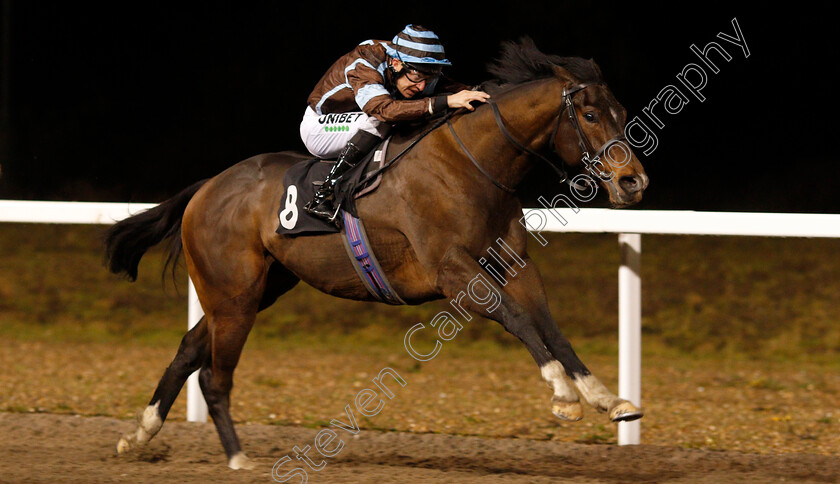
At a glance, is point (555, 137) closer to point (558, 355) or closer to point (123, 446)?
point (558, 355)

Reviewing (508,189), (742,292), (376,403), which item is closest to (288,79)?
(742,292)

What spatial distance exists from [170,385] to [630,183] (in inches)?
100

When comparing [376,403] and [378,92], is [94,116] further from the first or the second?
[378,92]

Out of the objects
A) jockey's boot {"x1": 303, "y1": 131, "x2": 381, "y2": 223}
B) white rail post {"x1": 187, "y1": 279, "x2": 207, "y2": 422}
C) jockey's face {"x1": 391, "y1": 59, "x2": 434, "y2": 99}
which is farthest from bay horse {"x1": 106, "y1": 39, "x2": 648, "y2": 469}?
white rail post {"x1": 187, "y1": 279, "x2": 207, "y2": 422}

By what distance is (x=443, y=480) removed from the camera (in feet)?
14.6

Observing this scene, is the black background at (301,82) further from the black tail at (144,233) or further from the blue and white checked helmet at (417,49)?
the blue and white checked helmet at (417,49)

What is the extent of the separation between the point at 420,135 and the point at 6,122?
9403 mm

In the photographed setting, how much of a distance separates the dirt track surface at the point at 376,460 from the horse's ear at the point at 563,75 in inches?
66.3

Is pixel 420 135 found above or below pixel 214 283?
above

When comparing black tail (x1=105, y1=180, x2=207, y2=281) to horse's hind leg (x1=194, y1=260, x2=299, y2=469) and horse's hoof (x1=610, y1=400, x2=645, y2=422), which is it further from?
horse's hoof (x1=610, y1=400, x2=645, y2=422)

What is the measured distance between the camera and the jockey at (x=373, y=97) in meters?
4.47

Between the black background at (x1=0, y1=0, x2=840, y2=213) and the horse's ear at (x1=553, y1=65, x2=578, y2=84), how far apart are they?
6.54 m

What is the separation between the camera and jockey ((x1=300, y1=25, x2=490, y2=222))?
4.47 meters

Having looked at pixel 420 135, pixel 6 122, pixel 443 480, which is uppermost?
pixel 6 122
